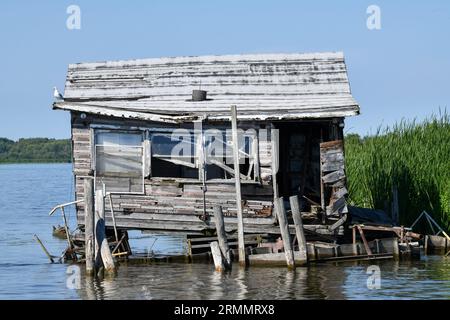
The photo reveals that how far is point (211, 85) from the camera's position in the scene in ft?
91.5

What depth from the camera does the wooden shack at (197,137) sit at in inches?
1024

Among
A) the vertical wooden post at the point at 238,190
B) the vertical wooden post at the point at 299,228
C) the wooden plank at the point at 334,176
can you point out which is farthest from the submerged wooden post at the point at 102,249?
the wooden plank at the point at 334,176

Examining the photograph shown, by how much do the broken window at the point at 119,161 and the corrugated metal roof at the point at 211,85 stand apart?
75 cm

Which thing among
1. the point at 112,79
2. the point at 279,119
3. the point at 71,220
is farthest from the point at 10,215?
the point at 279,119

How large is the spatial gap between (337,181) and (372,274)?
2.35m

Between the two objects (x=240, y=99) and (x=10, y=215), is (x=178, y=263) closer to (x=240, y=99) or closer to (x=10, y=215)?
(x=240, y=99)

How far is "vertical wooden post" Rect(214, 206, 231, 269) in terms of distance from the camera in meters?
24.2

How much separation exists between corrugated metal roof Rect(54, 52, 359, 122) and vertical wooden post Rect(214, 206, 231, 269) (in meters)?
2.66

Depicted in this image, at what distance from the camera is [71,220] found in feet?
151

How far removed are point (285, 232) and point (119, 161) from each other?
4.85 metres

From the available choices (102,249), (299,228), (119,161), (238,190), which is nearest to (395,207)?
(299,228)

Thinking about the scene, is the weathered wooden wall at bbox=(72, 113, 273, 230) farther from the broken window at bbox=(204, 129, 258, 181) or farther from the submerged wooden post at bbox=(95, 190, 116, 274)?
the submerged wooden post at bbox=(95, 190, 116, 274)

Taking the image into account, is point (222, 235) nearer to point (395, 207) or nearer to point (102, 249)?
point (102, 249)

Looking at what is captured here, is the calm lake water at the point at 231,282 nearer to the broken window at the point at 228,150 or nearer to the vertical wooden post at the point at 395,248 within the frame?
the vertical wooden post at the point at 395,248
